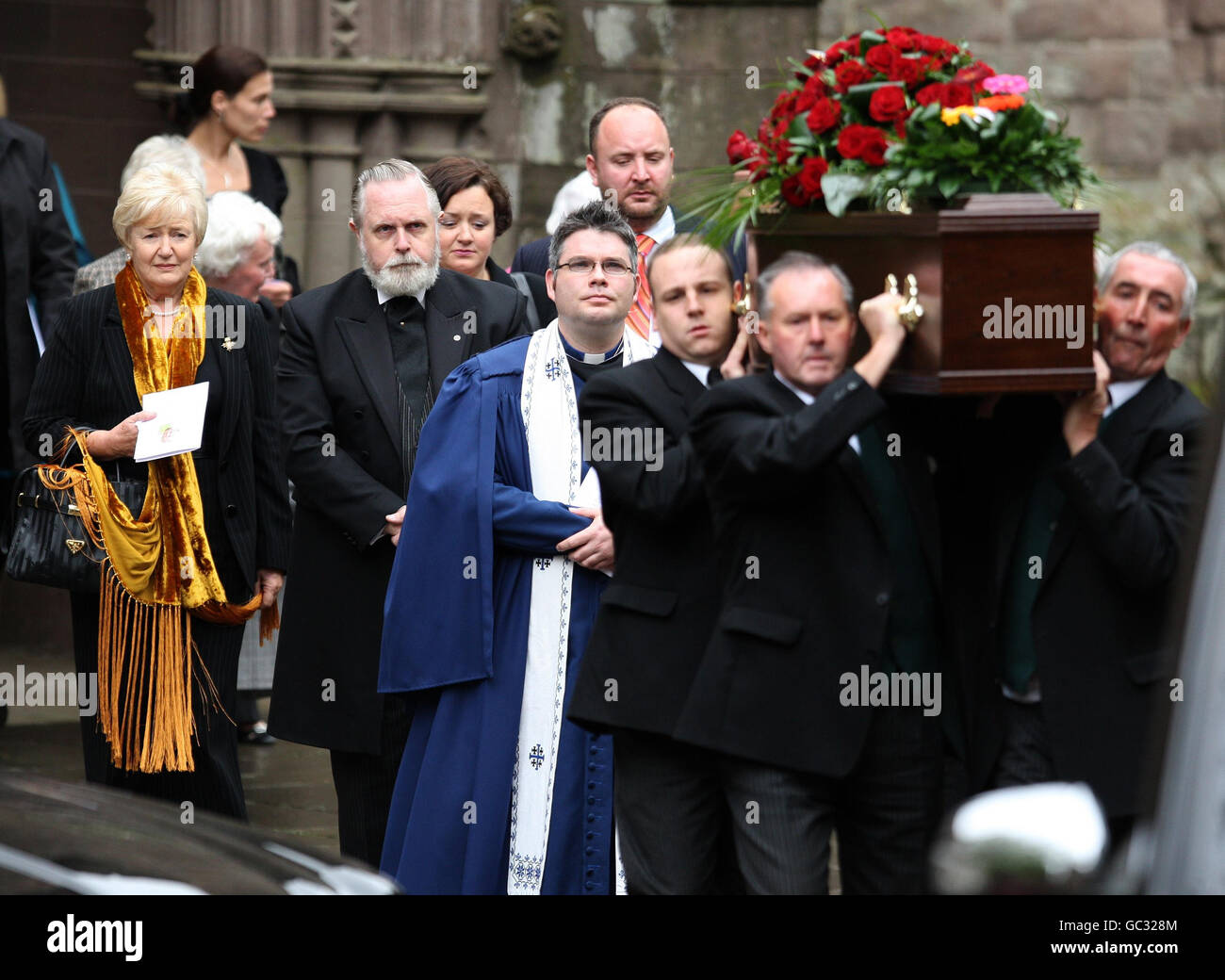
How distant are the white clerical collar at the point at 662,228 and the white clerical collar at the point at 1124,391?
2540 mm

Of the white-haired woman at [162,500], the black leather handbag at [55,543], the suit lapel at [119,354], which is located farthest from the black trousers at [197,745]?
Answer: the suit lapel at [119,354]

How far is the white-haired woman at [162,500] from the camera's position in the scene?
6117mm

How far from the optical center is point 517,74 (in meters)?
11.3

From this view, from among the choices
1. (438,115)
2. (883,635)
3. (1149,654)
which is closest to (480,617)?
(883,635)

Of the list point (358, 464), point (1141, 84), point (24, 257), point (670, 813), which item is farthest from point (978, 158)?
point (1141, 84)

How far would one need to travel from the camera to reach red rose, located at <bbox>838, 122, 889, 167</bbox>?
4426 millimetres

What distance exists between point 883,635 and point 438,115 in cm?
713

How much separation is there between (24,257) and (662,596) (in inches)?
171

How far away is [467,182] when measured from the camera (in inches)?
283

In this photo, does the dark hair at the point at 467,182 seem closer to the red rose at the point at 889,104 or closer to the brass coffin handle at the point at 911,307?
the red rose at the point at 889,104
